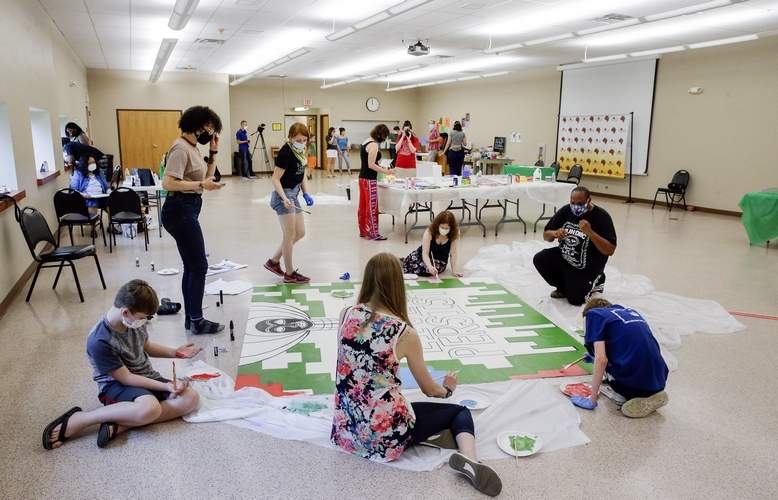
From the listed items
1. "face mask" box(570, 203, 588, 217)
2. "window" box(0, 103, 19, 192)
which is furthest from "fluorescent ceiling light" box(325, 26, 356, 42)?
"face mask" box(570, 203, 588, 217)

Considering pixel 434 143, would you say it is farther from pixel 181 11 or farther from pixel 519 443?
pixel 519 443

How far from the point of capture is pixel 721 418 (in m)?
2.81

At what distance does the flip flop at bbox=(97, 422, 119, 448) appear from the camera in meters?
2.42

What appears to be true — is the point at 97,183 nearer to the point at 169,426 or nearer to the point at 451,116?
the point at 169,426

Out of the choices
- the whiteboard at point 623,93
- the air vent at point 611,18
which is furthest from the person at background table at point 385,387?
the whiteboard at point 623,93

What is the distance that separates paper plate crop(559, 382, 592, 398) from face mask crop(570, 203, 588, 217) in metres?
1.64

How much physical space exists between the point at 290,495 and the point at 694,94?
1040 centimetres

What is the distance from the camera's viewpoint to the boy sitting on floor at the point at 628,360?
108 inches

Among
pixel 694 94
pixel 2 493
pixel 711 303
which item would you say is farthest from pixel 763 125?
pixel 2 493

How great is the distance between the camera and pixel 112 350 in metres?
2.45

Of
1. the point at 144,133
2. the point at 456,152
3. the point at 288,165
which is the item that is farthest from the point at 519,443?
the point at 144,133

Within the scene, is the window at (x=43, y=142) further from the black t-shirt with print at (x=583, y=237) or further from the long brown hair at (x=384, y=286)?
the long brown hair at (x=384, y=286)

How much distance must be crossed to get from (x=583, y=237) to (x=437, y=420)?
2511 millimetres

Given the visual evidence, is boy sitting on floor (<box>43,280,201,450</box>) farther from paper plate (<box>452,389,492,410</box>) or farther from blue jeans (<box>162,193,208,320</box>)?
paper plate (<box>452,389,492,410</box>)
